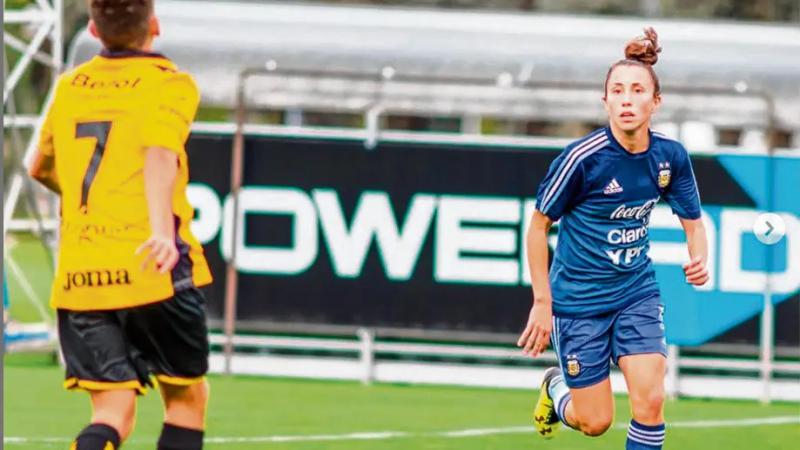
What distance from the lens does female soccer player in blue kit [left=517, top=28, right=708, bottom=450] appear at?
826 centimetres

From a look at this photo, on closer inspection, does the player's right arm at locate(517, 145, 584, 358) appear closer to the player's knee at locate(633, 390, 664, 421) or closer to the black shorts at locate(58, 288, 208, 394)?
the player's knee at locate(633, 390, 664, 421)

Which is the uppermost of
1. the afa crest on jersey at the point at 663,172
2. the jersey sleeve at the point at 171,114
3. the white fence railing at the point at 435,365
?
the jersey sleeve at the point at 171,114

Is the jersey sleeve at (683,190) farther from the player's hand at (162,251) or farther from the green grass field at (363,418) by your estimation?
the player's hand at (162,251)

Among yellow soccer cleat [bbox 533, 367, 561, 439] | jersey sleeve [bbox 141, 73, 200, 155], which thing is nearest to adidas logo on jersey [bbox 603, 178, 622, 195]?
yellow soccer cleat [bbox 533, 367, 561, 439]

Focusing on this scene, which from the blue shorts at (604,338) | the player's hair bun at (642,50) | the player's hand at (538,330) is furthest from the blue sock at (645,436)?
the player's hair bun at (642,50)

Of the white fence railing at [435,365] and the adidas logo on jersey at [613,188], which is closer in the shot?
the adidas logo on jersey at [613,188]

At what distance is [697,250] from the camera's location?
8625mm

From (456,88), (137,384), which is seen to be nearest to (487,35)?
(456,88)

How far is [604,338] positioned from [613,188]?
71 cm

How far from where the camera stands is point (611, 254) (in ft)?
28.0

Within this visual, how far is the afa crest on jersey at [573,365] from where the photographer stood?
8.66 metres

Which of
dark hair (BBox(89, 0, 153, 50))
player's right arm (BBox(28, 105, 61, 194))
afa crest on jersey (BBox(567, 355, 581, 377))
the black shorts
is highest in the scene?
dark hair (BBox(89, 0, 153, 50))

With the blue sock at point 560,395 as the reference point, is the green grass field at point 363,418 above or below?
below

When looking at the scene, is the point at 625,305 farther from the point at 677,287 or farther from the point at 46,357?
the point at 46,357
